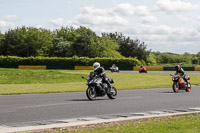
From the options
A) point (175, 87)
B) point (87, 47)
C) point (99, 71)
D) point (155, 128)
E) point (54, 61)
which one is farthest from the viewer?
point (87, 47)

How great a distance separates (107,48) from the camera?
10312cm

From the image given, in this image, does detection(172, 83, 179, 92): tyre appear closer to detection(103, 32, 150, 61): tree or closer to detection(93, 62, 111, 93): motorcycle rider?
detection(93, 62, 111, 93): motorcycle rider

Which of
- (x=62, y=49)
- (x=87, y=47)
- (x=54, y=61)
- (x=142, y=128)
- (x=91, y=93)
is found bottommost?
(x=142, y=128)

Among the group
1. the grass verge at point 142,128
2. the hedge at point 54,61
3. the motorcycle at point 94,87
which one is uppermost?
the hedge at point 54,61

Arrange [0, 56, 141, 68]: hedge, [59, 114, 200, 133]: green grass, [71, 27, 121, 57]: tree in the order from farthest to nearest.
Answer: [71, 27, 121, 57]: tree
[0, 56, 141, 68]: hedge
[59, 114, 200, 133]: green grass

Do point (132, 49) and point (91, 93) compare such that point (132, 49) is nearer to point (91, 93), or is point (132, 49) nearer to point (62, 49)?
point (62, 49)

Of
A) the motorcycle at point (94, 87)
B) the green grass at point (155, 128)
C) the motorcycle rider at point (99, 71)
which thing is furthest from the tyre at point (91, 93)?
the green grass at point (155, 128)

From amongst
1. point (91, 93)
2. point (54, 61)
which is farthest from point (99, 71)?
point (54, 61)

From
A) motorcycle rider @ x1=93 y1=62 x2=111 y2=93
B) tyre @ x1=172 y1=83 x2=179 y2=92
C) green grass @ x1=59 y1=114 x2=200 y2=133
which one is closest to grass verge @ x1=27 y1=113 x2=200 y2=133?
green grass @ x1=59 y1=114 x2=200 y2=133

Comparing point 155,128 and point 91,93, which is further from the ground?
point 91,93

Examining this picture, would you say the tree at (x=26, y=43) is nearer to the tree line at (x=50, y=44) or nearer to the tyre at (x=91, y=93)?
the tree line at (x=50, y=44)

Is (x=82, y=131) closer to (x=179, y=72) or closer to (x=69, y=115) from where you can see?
(x=69, y=115)

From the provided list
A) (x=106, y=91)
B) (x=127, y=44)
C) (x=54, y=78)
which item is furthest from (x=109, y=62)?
(x=106, y=91)

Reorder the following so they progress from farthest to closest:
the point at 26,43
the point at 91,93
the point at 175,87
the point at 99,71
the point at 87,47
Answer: the point at 26,43 → the point at 87,47 → the point at 175,87 → the point at 99,71 → the point at 91,93
